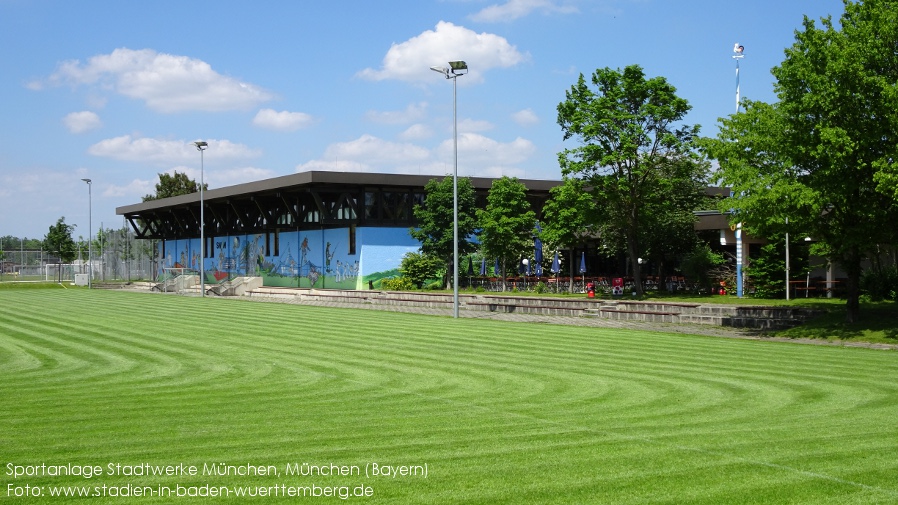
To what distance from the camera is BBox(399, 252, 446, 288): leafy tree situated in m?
60.8

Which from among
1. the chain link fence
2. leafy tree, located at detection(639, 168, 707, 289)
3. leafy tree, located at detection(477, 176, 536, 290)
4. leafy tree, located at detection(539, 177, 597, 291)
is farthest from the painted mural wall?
leafy tree, located at detection(639, 168, 707, 289)

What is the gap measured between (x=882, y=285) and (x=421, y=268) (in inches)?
1257

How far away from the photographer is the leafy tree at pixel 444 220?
60.0m

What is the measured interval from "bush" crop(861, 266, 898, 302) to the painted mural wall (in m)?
34.6

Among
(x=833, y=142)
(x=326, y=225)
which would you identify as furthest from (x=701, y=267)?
(x=326, y=225)

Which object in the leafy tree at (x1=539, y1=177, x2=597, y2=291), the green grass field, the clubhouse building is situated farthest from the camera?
the clubhouse building

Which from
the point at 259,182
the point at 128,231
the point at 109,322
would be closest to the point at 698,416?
the point at 109,322

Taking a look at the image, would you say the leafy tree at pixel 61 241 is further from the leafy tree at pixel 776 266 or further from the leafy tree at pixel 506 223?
the leafy tree at pixel 776 266

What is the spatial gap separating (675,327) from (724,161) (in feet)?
19.8

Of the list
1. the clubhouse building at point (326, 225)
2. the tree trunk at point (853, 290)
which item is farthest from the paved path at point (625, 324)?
the clubhouse building at point (326, 225)

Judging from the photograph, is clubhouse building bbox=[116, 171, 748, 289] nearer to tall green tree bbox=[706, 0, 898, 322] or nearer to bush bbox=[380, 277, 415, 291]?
bush bbox=[380, 277, 415, 291]

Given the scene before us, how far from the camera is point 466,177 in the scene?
6262cm

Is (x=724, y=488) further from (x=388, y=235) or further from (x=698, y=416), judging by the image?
(x=388, y=235)

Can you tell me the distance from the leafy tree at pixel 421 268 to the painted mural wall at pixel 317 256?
2.62 m
